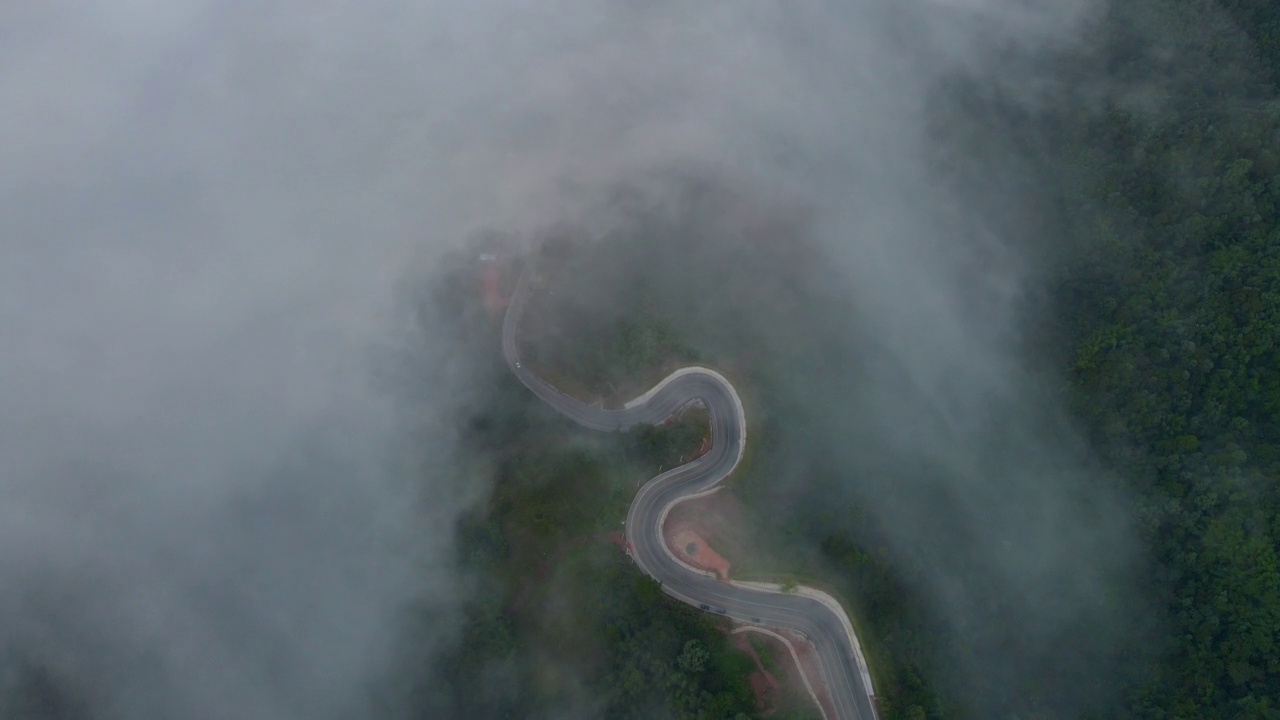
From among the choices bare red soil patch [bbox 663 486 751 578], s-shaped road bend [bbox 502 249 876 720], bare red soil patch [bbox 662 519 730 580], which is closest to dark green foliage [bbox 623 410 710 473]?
s-shaped road bend [bbox 502 249 876 720]

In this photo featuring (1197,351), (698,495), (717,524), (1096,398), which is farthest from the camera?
(1096,398)

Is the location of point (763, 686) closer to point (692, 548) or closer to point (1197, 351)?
point (692, 548)

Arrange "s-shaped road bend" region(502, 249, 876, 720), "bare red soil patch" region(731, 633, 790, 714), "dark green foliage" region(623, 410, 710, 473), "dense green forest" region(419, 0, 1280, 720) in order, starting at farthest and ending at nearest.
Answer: "dark green foliage" region(623, 410, 710, 473)
"s-shaped road bend" region(502, 249, 876, 720)
"dense green forest" region(419, 0, 1280, 720)
"bare red soil patch" region(731, 633, 790, 714)

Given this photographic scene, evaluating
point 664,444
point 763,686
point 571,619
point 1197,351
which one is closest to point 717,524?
point 664,444

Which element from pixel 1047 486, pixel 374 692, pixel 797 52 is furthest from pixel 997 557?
pixel 797 52

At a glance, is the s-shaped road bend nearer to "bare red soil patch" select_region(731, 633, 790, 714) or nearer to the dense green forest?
the dense green forest

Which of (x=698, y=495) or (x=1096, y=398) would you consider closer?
(x=698, y=495)

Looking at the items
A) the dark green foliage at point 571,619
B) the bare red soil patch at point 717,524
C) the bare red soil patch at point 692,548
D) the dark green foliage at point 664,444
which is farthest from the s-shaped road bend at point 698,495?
the dark green foliage at point 571,619

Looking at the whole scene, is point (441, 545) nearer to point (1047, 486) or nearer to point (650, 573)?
point (650, 573)

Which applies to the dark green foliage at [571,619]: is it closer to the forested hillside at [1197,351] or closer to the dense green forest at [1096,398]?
the dense green forest at [1096,398]
